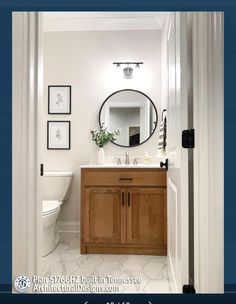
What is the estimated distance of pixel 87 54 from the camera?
2.72 m

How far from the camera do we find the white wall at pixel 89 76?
106 inches

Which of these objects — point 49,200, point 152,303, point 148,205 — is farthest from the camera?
point 49,200

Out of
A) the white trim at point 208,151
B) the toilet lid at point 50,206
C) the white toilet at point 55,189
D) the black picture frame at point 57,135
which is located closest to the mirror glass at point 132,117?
the black picture frame at point 57,135

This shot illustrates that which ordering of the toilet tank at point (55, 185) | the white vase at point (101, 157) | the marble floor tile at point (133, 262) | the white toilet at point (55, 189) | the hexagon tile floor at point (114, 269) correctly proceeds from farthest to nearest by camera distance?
the white vase at point (101, 157), the toilet tank at point (55, 185), the white toilet at point (55, 189), the marble floor tile at point (133, 262), the hexagon tile floor at point (114, 269)

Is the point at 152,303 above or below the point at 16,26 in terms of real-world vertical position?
below

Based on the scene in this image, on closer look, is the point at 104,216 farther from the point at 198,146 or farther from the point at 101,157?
the point at 198,146

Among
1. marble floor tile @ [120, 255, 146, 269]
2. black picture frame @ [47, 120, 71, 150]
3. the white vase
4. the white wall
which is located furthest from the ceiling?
marble floor tile @ [120, 255, 146, 269]

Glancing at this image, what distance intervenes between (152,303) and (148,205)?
1.18 metres

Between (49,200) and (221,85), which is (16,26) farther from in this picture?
(49,200)

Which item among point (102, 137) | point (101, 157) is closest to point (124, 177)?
point (101, 157)

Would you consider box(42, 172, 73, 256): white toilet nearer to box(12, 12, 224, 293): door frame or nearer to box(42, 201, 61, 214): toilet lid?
box(42, 201, 61, 214): toilet lid

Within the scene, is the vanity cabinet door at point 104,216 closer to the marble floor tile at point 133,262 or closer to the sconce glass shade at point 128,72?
the marble floor tile at point 133,262

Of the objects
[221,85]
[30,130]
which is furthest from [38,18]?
[221,85]

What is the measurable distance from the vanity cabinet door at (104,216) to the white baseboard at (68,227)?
619 mm
